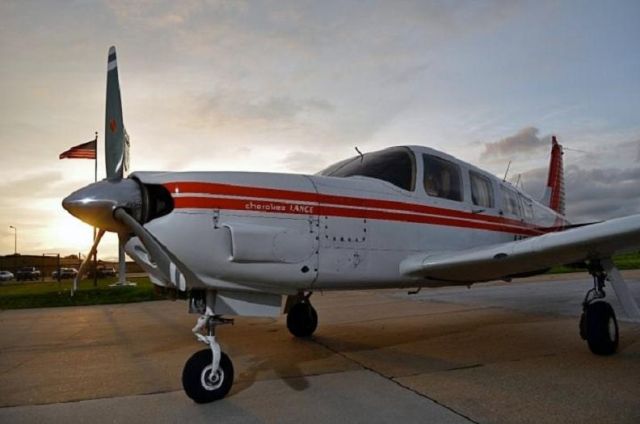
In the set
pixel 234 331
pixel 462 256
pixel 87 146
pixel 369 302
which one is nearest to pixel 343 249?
pixel 462 256

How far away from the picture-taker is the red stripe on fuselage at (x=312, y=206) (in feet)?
13.3

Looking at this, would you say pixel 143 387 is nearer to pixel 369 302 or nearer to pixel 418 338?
pixel 418 338

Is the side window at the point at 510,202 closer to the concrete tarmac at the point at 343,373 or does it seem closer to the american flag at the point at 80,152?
the concrete tarmac at the point at 343,373

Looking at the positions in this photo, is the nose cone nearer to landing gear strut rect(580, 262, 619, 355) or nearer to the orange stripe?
the orange stripe

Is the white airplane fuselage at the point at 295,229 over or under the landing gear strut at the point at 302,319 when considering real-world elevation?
over

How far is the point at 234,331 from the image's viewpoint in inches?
324

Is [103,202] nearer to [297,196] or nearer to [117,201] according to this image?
[117,201]

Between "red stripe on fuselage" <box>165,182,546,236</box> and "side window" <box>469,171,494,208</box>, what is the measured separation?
0.39m

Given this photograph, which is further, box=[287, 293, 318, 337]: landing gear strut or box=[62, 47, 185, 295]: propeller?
box=[287, 293, 318, 337]: landing gear strut

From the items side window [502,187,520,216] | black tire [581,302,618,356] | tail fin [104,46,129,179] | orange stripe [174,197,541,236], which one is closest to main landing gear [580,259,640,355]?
black tire [581,302,618,356]

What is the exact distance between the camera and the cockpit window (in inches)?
225

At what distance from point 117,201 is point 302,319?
4186 mm

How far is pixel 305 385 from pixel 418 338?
3.02 meters

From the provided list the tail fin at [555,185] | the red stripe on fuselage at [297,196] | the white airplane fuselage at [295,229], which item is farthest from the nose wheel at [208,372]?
the tail fin at [555,185]
